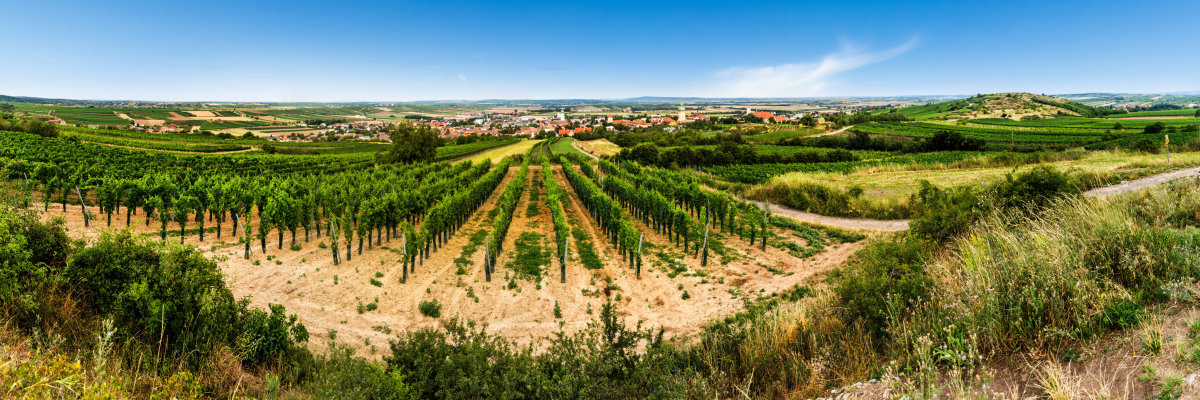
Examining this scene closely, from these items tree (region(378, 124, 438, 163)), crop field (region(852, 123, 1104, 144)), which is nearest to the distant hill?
crop field (region(852, 123, 1104, 144))

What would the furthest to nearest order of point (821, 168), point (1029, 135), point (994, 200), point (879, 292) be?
point (1029, 135)
point (821, 168)
point (994, 200)
point (879, 292)

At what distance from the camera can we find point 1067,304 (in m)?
4.86

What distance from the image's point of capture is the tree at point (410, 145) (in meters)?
60.5

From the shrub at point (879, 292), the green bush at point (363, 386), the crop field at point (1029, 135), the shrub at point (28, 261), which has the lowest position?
the green bush at point (363, 386)

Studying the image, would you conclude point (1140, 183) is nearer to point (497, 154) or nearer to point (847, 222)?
point (847, 222)

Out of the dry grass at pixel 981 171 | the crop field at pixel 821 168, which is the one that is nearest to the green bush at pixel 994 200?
the dry grass at pixel 981 171

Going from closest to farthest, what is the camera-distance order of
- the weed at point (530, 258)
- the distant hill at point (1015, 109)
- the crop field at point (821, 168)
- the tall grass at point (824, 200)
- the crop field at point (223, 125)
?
1. the weed at point (530, 258)
2. the tall grass at point (824, 200)
3. the crop field at point (821, 168)
4. the distant hill at point (1015, 109)
5. the crop field at point (223, 125)

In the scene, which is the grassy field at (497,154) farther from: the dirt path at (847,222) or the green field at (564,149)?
the dirt path at (847,222)

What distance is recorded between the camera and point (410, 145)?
60375 millimetres

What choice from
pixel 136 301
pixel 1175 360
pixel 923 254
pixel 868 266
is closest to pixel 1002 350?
pixel 1175 360

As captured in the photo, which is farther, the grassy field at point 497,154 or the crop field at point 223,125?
the crop field at point 223,125

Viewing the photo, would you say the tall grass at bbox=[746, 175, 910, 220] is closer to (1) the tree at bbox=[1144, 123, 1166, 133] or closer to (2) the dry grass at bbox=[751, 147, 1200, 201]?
(2) the dry grass at bbox=[751, 147, 1200, 201]

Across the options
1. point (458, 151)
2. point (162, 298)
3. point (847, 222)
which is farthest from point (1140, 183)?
point (458, 151)

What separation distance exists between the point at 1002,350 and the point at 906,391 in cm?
135
